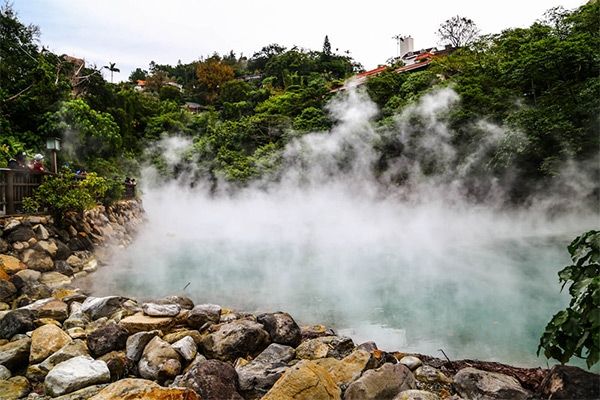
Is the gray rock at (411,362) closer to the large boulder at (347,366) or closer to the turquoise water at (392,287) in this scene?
the large boulder at (347,366)

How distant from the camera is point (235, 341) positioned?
4.32m

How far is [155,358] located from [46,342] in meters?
1.24

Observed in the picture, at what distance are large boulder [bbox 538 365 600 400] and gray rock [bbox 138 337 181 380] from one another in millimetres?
3346

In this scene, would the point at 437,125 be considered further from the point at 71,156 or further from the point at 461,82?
the point at 71,156

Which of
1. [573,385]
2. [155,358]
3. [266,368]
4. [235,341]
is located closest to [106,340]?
[155,358]

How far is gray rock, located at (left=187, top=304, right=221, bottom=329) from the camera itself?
501cm

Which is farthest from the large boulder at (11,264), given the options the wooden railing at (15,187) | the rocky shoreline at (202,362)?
the wooden railing at (15,187)

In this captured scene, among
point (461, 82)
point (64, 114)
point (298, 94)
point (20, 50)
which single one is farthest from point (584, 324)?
point (298, 94)

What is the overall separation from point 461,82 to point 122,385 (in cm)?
1697

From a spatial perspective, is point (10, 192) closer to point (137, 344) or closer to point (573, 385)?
point (137, 344)

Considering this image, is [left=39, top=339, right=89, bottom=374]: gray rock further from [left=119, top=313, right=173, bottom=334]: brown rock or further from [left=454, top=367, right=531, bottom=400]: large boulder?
[left=454, top=367, right=531, bottom=400]: large boulder

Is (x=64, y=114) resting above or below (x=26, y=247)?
above

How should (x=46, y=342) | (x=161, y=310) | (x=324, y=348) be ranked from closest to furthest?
(x=46, y=342) < (x=324, y=348) < (x=161, y=310)

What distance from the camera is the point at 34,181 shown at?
28.0 ft
